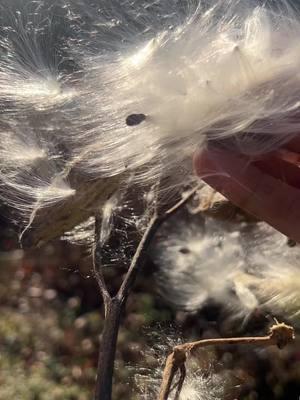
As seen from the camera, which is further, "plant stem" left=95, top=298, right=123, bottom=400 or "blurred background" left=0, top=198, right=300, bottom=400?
"blurred background" left=0, top=198, right=300, bottom=400

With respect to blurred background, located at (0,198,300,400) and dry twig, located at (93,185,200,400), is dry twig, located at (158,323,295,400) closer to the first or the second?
dry twig, located at (93,185,200,400)

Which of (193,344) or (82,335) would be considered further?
(82,335)

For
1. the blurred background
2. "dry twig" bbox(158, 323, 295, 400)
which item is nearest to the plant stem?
"dry twig" bbox(158, 323, 295, 400)

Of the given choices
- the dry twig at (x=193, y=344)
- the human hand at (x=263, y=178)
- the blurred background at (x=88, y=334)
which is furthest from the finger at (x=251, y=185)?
the blurred background at (x=88, y=334)

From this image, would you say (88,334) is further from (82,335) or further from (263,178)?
(263,178)

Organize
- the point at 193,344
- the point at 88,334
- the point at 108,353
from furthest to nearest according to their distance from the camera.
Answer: the point at 88,334 → the point at 108,353 → the point at 193,344

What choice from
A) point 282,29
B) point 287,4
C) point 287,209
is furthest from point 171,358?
point 287,4

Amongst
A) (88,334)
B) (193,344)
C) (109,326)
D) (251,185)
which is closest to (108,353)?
(109,326)
